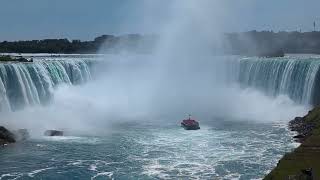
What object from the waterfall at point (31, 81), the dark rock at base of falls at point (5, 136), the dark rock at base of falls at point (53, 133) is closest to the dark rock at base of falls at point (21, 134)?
the dark rock at base of falls at point (5, 136)

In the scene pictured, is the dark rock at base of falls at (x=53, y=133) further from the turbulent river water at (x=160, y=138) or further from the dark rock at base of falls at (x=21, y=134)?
the dark rock at base of falls at (x=21, y=134)

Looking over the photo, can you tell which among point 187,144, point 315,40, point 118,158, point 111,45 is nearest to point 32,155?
point 118,158

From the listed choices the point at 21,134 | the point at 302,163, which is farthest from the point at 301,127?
the point at 21,134

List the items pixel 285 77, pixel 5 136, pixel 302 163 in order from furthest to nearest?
pixel 285 77, pixel 5 136, pixel 302 163

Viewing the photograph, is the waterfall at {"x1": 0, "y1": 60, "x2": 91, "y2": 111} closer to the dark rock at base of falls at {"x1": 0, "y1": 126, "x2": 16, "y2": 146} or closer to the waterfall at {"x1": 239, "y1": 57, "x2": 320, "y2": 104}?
the dark rock at base of falls at {"x1": 0, "y1": 126, "x2": 16, "y2": 146}

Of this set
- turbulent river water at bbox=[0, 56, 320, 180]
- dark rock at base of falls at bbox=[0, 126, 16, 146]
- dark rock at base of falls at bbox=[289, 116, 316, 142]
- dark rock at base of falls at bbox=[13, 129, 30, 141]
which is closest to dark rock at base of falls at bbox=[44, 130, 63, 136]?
turbulent river water at bbox=[0, 56, 320, 180]

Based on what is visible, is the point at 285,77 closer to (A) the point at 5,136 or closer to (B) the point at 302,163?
(A) the point at 5,136
